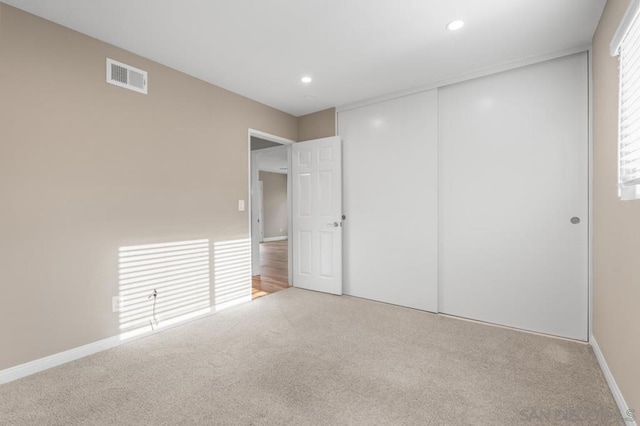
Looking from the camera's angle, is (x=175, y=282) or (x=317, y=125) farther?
(x=317, y=125)

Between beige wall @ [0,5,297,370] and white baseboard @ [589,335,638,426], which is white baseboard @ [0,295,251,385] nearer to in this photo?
beige wall @ [0,5,297,370]

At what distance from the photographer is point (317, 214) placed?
4.15 meters

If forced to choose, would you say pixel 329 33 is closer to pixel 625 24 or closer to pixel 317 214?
pixel 625 24

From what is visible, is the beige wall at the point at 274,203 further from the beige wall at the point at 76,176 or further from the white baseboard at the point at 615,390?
the white baseboard at the point at 615,390

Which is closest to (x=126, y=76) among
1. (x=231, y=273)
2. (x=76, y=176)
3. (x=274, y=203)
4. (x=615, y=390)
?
(x=76, y=176)

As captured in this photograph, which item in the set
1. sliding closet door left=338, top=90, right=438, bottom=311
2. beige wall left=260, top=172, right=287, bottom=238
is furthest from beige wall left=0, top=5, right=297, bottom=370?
beige wall left=260, top=172, right=287, bottom=238

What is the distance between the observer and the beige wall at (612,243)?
4.99 feet

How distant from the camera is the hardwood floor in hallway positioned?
4.32 m

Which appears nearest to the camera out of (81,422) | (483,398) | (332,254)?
(81,422)

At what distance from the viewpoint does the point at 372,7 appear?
2.08m

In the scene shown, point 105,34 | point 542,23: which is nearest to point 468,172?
point 542,23

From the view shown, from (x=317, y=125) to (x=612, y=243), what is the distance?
11.0 ft

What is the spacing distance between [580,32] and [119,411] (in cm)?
409

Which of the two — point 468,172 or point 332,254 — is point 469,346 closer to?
point 468,172
